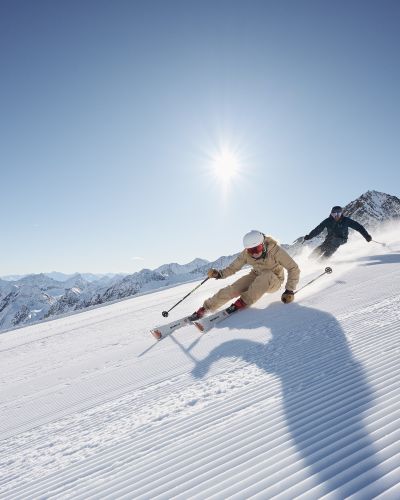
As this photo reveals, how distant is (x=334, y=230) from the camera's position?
11.9 metres

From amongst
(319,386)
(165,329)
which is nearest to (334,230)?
(165,329)

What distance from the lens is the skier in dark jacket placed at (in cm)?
1138

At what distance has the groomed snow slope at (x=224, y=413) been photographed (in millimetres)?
2139

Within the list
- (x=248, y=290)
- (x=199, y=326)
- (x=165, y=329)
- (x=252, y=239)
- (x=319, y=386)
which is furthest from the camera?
(x=248, y=290)

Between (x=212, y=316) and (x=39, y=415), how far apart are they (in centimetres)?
324

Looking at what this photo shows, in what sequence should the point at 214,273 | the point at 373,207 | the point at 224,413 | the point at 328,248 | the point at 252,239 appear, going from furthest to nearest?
the point at 373,207
the point at 328,248
the point at 214,273
the point at 252,239
the point at 224,413

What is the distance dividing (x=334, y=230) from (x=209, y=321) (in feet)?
22.7

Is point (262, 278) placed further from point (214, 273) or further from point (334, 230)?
point (334, 230)

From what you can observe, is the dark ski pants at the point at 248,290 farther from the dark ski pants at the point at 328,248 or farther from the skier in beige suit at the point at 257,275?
the dark ski pants at the point at 328,248

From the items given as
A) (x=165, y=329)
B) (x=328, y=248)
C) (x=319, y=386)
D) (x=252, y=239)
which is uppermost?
(x=328, y=248)

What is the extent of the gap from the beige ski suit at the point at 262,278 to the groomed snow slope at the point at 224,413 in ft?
2.68

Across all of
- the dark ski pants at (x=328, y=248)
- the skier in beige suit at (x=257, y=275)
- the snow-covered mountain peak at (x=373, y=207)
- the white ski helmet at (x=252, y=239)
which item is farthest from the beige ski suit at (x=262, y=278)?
the snow-covered mountain peak at (x=373, y=207)

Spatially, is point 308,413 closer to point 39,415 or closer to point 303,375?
point 303,375

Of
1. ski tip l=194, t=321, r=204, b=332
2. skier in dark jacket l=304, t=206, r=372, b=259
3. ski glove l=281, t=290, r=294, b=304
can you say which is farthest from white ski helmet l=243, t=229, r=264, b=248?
skier in dark jacket l=304, t=206, r=372, b=259
